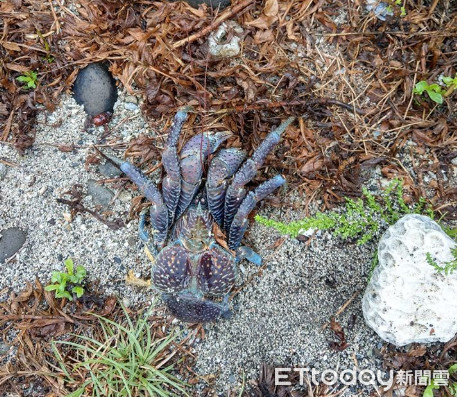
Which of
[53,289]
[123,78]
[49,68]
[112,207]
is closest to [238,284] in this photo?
[112,207]

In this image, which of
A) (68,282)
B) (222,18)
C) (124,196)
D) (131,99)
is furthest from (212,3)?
(68,282)

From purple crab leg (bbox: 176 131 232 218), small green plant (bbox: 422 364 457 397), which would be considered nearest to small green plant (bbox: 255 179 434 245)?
purple crab leg (bbox: 176 131 232 218)

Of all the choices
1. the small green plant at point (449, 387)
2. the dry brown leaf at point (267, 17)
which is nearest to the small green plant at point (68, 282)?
the dry brown leaf at point (267, 17)

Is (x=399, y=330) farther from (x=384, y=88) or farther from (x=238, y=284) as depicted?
(x=384, y=88)

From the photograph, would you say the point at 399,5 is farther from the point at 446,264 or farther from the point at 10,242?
the point at 10,242

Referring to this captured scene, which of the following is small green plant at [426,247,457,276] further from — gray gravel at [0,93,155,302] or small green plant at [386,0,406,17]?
gray gravel at [0,93,155,302]

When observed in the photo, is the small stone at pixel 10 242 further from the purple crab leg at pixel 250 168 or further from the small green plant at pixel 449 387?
the small green plant at pixel 449 387
